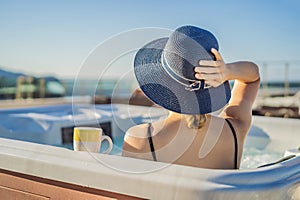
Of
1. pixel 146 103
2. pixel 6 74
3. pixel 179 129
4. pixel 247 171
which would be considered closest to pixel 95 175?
pixel 179 129

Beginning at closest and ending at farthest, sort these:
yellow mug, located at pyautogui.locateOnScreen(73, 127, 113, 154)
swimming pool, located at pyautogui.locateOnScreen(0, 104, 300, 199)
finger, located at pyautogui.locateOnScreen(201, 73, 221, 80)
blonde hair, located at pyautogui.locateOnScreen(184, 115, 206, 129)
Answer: swimming pool, located at pyautogui.locateOnScreen(0, 104, 300, 199)
finger, located at pyautogui.locateOnScreen(201, 73, 221, 80)
blonde hair, located at pyautogui.locateOnScreen(184, 115, 206, 129)
yellow mug, located at pyautogui.locateOnScreen(73, 127, 113, 154)

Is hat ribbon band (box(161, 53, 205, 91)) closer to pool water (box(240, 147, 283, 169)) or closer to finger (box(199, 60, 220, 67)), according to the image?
finger (box(199, 60, 220, 67))

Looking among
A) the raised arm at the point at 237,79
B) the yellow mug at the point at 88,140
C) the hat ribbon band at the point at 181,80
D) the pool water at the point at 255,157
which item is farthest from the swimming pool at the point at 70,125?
the hat ribbon band at the point at 181,80

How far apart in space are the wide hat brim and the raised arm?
6 cm

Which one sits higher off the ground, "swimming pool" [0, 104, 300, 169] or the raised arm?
the raised arm

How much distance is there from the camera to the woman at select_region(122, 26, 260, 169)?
1.35 m

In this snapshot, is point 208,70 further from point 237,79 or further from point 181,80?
point 237,79

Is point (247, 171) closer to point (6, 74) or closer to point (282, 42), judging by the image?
point (6, 74)

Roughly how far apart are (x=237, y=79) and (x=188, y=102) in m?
0.47

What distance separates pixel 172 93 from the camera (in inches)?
54.7

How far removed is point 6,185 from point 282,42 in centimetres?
2045

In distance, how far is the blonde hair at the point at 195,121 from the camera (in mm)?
1431

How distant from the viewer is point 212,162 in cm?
149

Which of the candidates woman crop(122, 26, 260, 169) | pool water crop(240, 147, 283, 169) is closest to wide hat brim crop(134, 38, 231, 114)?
woman crop(122, 26, 260, 169)
